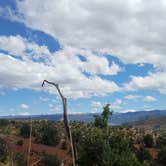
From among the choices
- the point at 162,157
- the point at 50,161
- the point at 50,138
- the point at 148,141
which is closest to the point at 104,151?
the point at 50,161

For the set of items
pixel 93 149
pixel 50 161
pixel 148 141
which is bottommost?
pixel 50 161

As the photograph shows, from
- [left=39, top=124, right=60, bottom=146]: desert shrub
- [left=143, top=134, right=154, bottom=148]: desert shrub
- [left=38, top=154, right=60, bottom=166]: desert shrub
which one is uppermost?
[left=39, top=124, right=60, bottom=146]: desert shrub

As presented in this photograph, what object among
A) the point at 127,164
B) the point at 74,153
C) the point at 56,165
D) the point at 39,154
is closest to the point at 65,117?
the point at 74,153

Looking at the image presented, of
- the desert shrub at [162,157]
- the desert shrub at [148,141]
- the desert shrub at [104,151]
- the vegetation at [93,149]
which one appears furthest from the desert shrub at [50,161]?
the desert shrub at [148,141]

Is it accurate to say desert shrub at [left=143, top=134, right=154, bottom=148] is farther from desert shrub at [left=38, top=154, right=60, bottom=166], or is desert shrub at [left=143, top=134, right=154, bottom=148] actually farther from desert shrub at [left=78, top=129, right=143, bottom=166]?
desert shrub at [left=78, top=129, right=143, bottom=166]

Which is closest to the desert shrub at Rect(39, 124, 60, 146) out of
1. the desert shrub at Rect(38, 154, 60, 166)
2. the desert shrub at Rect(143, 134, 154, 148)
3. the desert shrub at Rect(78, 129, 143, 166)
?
the desert shrub at Rect(143, 134, 154, 148)

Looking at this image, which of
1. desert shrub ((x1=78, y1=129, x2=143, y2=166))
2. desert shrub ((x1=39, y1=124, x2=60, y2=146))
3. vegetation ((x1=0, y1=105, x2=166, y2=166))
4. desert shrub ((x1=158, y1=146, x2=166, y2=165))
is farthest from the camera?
desert shrub ((x1=39, y1=124, x2=60, y2=146))

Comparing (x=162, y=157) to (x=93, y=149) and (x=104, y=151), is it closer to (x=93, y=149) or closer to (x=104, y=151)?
(x=93, y=149)

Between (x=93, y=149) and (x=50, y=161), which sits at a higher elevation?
(x=93, y=149)

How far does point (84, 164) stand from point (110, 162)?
5.99 metres

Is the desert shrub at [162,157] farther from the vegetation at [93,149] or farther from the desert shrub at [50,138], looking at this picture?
the desert shrub at [50,138]

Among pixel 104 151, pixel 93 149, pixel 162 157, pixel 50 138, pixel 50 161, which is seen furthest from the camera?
pixel 50 138

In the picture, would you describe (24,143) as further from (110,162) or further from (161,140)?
(110,162)

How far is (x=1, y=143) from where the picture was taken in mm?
67438
